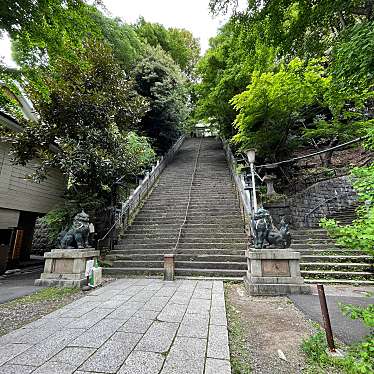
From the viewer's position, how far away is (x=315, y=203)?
1091 cm

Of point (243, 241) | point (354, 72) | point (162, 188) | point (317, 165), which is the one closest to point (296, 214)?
point (243, 241)

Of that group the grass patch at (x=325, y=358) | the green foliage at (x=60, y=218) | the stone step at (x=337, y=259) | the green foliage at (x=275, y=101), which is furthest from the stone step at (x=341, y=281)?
the green foliage at (x=60, y=218)

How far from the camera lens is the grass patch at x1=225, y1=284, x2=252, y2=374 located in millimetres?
2453

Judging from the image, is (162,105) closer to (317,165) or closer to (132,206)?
(132,206)

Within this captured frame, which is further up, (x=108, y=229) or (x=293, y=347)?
(x=108, y=229)

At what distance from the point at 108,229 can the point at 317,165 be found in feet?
44.7

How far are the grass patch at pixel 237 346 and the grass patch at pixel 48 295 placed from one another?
154 inches

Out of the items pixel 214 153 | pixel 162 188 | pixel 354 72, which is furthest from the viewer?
pixel 214 153

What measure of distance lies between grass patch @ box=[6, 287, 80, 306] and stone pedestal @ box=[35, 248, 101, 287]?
291 millimetres

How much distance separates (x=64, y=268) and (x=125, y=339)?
4.26 m

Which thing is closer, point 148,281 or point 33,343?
point 33,343

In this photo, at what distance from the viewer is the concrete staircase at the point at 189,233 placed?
735 centimetres

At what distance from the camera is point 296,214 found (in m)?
10.6

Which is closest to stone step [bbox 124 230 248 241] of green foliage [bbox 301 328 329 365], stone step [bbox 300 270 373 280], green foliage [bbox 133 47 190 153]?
stone step [bbox 300 270 373 280]
